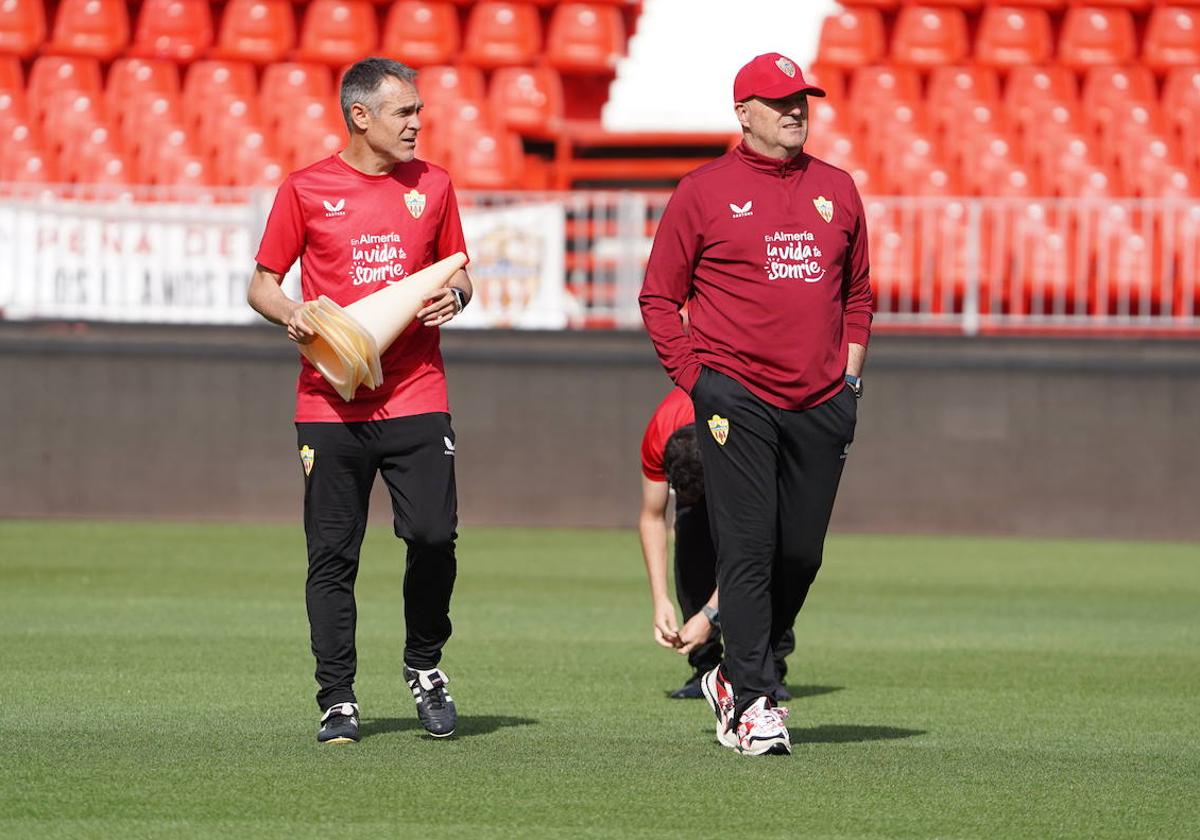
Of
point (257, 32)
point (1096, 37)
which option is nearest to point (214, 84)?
point (257, 32)

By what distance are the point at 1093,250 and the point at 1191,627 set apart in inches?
215

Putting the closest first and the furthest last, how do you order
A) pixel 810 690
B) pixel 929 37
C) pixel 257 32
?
pixel 810 690 < pixel 929 37 < pixel 257 32

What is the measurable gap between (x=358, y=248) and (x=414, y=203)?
219 mm

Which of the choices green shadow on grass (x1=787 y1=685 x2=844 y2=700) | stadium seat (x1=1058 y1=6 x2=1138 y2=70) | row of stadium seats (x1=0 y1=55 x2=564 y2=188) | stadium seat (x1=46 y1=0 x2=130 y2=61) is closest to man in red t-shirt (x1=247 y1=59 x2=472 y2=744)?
green shadow on grass (x1=787 y1=685 x2=844 y2=700)

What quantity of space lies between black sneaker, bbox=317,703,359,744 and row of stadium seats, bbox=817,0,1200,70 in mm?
14510

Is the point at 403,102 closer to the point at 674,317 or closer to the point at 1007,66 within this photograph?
the point at 674,317

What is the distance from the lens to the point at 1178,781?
5.64m

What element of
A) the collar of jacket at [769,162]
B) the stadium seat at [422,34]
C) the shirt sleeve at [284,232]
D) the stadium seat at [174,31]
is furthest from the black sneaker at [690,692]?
the stadium seat at [174,31]

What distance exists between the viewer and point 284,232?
237 inches

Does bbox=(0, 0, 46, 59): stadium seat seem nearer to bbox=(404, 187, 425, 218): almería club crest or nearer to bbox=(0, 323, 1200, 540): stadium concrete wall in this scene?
bbox=(0, 323, 1200, 540): stadium concrete wall

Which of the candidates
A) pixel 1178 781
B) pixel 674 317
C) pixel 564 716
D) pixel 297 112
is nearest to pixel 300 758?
pixel 564 716

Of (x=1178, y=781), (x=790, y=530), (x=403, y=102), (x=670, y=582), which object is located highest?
(x=403, y=102)

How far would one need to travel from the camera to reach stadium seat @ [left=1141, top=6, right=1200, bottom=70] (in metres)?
19.3

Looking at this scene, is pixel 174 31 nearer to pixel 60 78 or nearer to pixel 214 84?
pixel 214 84
